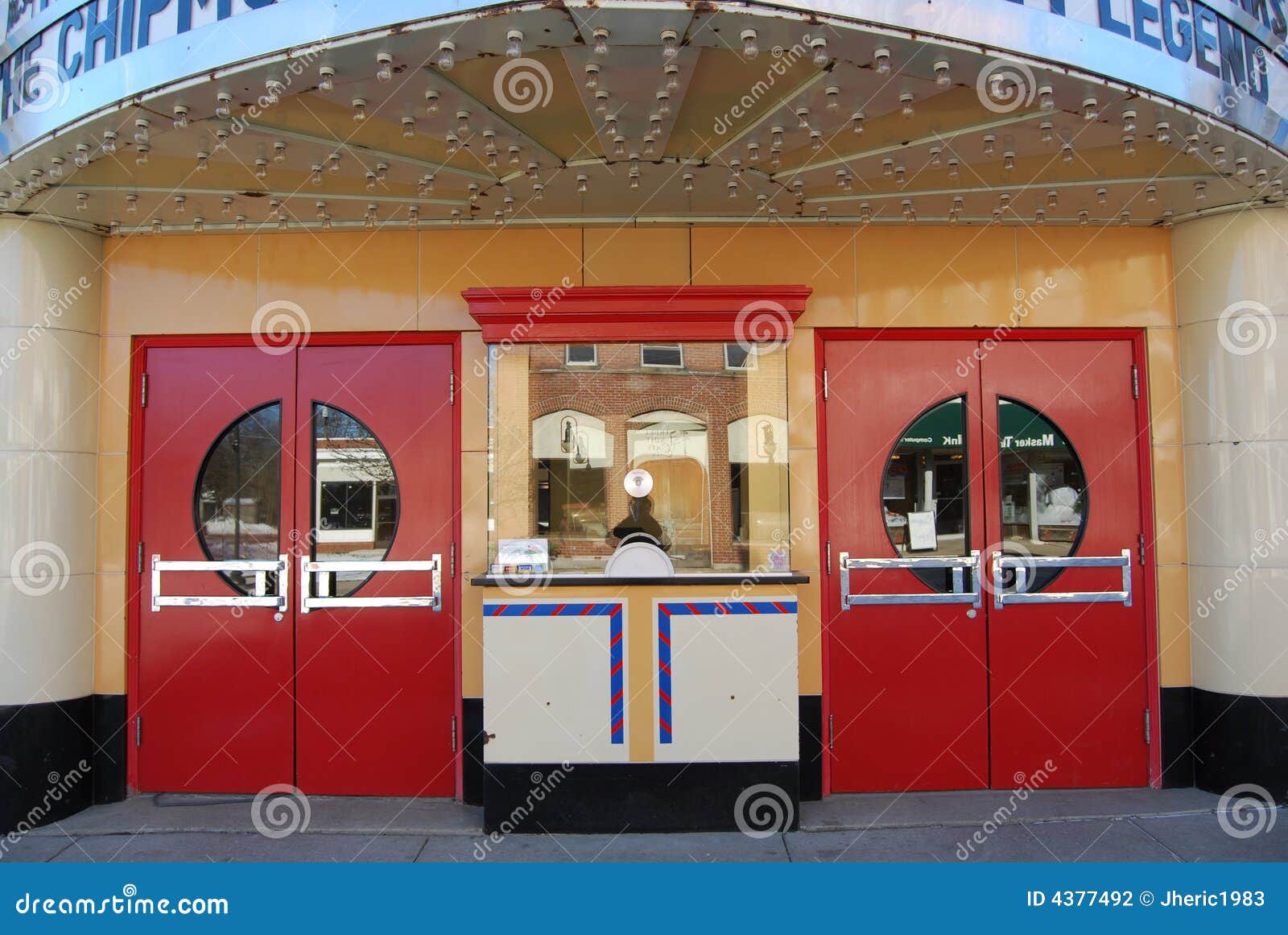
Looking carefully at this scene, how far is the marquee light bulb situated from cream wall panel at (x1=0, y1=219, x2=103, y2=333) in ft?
10.2

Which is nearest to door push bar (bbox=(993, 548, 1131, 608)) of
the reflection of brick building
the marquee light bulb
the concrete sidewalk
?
the concrete sidewalk

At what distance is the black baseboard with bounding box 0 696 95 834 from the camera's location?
454 centimetres

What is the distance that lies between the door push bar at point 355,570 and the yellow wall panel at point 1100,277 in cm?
381

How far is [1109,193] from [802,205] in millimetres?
1556

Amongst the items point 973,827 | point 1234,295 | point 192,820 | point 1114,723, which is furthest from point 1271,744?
point 192,820

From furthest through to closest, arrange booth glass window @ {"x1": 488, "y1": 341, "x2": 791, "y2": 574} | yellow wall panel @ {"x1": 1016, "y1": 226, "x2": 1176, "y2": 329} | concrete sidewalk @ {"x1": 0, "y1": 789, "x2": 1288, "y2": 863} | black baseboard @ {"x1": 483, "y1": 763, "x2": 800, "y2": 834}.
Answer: yellow wall panel @ {"x1": 1016, "y1": 226, "x2": 1176, "y2": 329}, booth glass window @ {"x1": 488, "y1": 341, "x2": 791, "y2": 574}, black baseboard @ {"x1": 483, "y1": 763, "x2": 800, "y2": 834}, concrete sidewalk @ {"x1": 0, "y1": 789, "x2": 1288, "y2": 863}

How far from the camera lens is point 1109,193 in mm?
4465

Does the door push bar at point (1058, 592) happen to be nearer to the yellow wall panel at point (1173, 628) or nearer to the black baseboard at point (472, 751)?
the yellow wall panel at point (1173, 628)

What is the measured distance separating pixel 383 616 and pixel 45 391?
221cm

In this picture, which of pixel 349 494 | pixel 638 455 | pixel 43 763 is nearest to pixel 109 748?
pixel 43 763

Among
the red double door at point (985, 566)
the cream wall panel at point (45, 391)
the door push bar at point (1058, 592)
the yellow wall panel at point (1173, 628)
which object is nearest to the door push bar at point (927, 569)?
the red double door at point (985, 566)

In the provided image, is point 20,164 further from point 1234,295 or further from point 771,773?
point 1234,295

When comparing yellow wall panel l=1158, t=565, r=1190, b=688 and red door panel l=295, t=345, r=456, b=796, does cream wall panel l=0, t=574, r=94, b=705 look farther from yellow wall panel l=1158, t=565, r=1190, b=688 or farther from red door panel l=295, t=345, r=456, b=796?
yellow wall panel l=1158, t=565, r=1190, b=688

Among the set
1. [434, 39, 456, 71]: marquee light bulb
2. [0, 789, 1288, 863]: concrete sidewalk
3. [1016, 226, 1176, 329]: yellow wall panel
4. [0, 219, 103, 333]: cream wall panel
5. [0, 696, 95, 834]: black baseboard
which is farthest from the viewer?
[1016, 226, 1176, 329]: yellow wall panel
